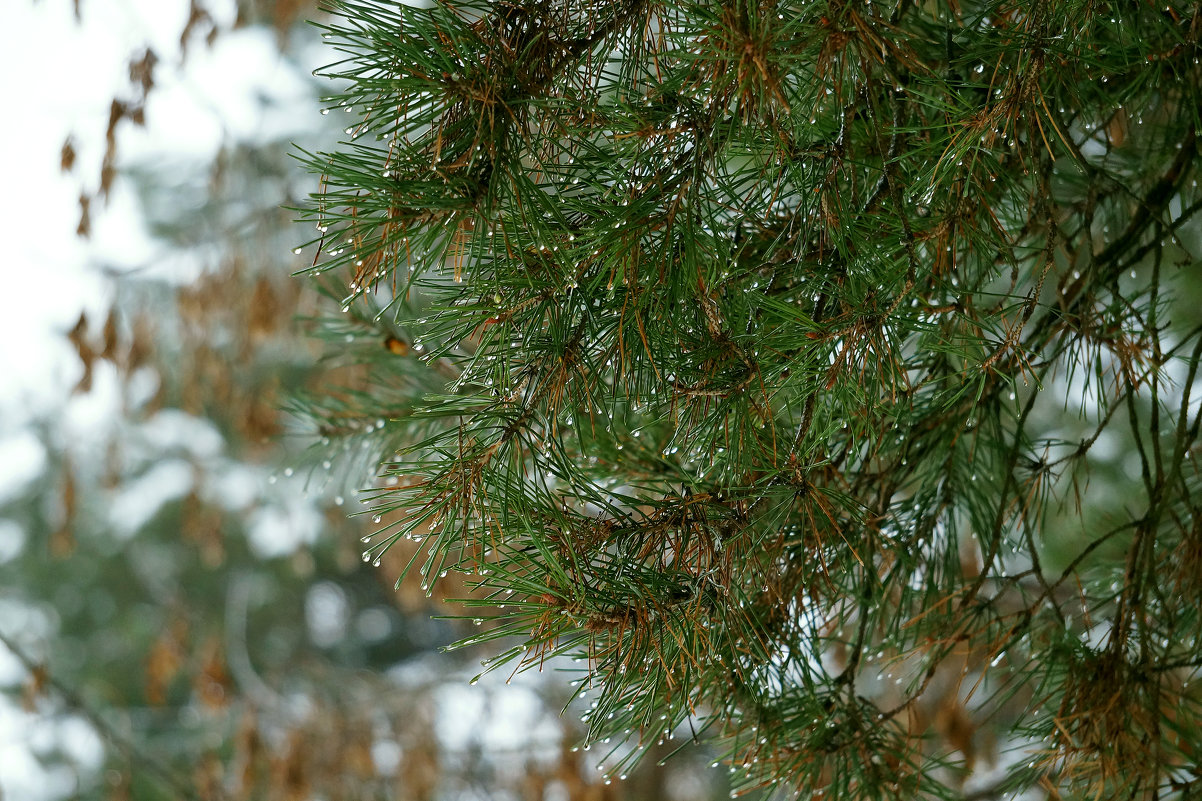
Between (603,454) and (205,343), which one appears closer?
(603,454)

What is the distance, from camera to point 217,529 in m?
2.49

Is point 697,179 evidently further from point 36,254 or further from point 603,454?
point 36,254

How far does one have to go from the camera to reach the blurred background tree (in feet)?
6.18

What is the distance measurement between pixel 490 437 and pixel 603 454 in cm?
27

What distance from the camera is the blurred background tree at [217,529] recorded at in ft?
6.18

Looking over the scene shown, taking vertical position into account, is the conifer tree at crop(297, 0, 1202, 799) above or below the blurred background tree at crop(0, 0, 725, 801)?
below

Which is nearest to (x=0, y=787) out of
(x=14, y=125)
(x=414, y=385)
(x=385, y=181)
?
(x=14, y=125)

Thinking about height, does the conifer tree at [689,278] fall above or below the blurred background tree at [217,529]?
below

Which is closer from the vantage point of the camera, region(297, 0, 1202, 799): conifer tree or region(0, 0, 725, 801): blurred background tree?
region(297, 0, 1202, 799): conifer tree

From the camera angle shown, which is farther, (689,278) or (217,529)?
(217,529)

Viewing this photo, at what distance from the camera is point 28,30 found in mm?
2223

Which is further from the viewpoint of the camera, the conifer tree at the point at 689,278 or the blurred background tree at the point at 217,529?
the blurred background tree at the point at 217,529

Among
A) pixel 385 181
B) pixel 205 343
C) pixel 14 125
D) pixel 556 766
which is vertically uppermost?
pixel 14 125

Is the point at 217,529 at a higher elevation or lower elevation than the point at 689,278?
higher
